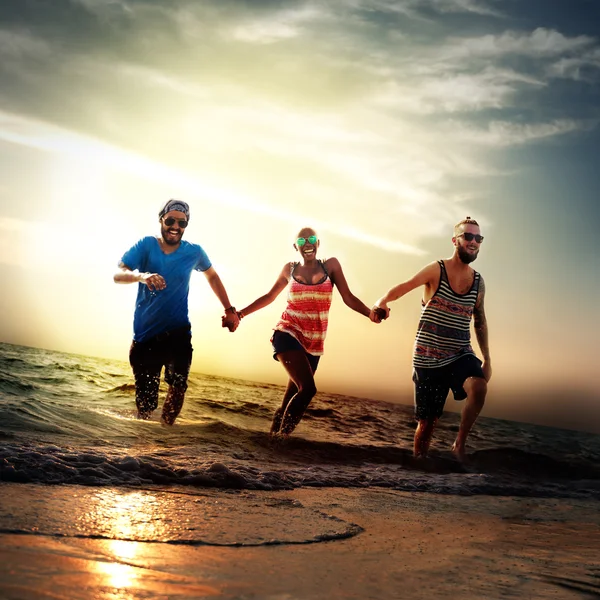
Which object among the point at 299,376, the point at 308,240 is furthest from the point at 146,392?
the point at 308,240

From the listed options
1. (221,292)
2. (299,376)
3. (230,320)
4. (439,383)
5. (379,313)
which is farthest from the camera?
(221,292)

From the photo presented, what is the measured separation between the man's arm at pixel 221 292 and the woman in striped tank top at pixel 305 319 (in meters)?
0.66

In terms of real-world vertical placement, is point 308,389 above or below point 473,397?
below

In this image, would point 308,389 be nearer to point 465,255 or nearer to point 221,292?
point 221,292

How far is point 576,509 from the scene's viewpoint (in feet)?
18.6

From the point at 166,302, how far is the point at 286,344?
1.34 m

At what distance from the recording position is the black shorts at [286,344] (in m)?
7.11

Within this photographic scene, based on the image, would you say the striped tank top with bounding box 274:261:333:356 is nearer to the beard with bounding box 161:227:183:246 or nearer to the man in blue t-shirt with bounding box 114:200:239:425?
the man in blue t-shirt with bounding box 114:200:239:425

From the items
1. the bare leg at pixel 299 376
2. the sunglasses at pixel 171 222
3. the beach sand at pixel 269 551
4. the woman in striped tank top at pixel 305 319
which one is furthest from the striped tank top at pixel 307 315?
the beach sand at pixel 269 551

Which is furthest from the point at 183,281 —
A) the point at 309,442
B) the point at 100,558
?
the point at 100,558

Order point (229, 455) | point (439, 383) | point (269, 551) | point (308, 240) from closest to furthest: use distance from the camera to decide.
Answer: point (269, 551) < point (229, 455) < point (439, 383) < point (308, 240)

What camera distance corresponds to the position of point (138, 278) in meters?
6.72

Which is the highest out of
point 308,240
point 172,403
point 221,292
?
point 308,240

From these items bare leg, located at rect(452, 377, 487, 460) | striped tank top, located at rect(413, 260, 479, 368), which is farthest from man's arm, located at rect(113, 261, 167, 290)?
bare leg, located at rect(452, 377, 487, 460)
